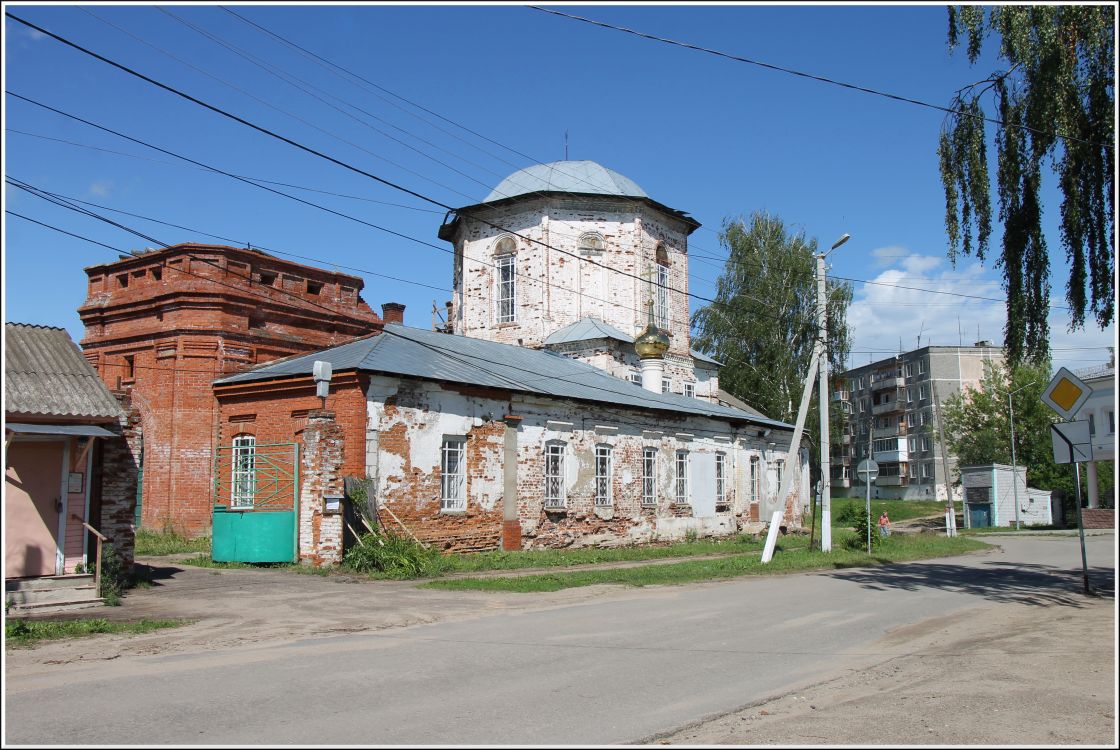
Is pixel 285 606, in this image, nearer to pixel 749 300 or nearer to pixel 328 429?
pixel 328 429

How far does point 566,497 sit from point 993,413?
147ft

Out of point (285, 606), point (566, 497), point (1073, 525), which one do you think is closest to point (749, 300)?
point (1073, 525)

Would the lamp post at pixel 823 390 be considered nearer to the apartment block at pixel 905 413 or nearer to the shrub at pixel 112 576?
the shrub at pixel 112 576

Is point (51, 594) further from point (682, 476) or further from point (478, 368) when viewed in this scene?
point (682, 476)

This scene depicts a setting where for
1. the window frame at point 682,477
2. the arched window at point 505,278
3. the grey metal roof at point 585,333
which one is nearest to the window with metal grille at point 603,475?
the window frame at point 682,477

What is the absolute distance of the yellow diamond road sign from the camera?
37.8 feet

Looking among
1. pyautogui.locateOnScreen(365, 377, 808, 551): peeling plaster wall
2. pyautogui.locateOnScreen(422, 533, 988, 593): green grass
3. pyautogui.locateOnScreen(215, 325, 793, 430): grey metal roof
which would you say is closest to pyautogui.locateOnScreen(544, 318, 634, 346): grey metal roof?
pyautogui.locateOnScreen(215, 325, 793, 430): grey metal roof

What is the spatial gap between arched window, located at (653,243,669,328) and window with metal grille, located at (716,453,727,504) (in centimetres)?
677

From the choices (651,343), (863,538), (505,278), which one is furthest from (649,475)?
(505,278)

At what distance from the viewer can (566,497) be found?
2447 cm

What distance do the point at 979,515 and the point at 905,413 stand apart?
109ft

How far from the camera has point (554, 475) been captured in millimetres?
24281

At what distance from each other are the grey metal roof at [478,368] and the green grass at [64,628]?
8.17 m

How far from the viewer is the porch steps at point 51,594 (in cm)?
1239
